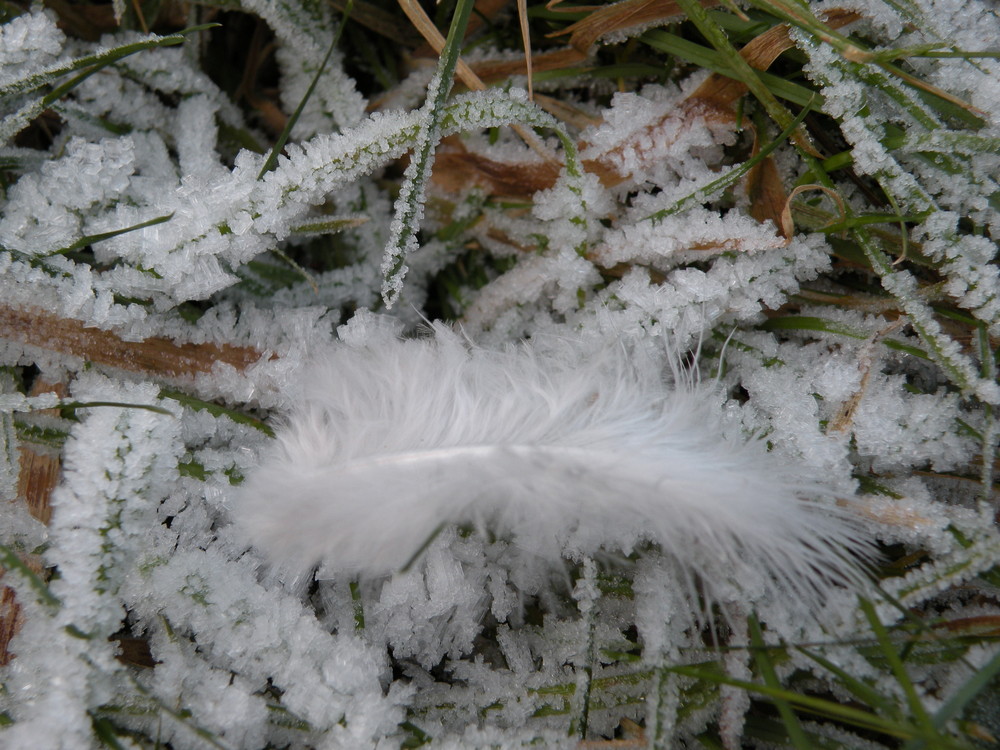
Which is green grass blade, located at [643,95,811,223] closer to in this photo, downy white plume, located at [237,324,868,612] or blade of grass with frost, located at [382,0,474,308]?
downy white plume, located at [237,324,868,612]

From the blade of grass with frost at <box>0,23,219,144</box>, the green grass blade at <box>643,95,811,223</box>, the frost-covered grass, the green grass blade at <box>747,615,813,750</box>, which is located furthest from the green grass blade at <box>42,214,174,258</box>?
the green grass blade at <box>747,615,813,750</box>

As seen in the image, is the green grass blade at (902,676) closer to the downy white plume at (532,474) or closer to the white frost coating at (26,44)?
the downy white plume at (532,474)

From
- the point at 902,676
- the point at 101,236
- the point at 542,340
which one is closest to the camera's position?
the point at 902,676

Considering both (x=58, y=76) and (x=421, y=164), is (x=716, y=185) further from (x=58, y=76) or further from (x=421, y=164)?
(x=58, y=76)

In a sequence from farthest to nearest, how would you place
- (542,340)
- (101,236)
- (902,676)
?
(542,340) < (101,236) < (902,676)

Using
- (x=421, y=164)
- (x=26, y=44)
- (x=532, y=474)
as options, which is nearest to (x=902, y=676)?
(x=532, y=474)

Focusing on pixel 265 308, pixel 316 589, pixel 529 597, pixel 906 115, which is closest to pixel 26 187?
pixel 265 308

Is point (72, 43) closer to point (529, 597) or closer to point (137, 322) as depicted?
point (137, 322)

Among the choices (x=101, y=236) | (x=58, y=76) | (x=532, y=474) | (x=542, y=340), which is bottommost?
(x=532, y=474)
